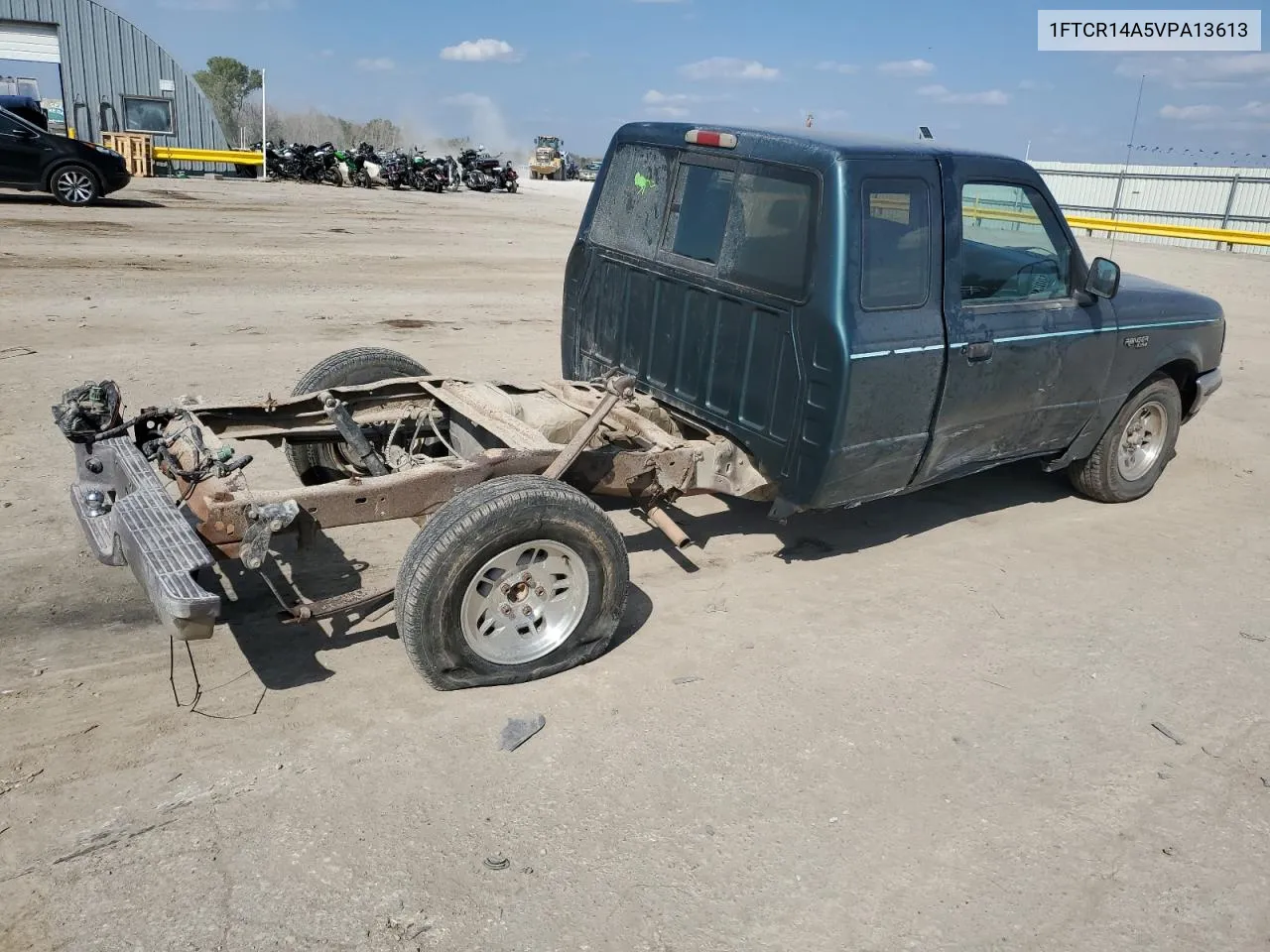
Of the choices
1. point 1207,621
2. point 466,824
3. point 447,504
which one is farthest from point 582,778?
point 1207,621

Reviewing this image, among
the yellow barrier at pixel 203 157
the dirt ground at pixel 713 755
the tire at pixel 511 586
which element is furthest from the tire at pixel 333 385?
→ the yellow barrier at pixel 203 157

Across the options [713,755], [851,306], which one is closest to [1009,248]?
[851,306]

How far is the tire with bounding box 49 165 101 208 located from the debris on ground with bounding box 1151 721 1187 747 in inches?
803

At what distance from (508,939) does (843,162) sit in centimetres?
325

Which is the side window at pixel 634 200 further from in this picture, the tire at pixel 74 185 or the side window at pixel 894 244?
the tire at pixel 74 185

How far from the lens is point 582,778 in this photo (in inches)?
136

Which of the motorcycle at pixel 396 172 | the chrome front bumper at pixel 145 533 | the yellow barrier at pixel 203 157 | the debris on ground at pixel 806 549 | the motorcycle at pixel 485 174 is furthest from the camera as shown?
the motorcycle at pixel 485 174

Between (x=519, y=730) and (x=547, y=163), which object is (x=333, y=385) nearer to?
(x=519, y=730)

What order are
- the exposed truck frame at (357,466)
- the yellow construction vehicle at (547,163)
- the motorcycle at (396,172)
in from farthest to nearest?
the yellow construction vehicle at (547,163), the motorcycle at (396,172), the exposed truck frame at (357,466)

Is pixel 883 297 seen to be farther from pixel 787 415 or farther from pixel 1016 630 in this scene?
pixel 1016 630

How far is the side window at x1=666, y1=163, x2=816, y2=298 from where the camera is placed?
4414mm

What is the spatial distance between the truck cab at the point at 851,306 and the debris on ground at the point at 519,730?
5.43 ft

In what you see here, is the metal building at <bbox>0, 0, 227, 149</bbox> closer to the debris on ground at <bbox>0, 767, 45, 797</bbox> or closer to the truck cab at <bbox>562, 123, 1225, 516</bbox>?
the truck cab at <bbox>562, 123, 1225, 516</bbox>

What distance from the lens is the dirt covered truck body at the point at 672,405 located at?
3.73 m
